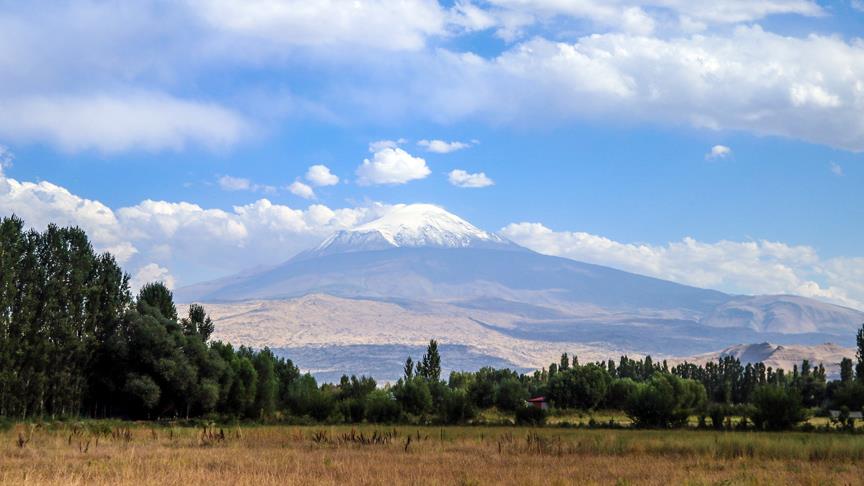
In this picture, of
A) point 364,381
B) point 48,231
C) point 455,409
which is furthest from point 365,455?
point 364,381

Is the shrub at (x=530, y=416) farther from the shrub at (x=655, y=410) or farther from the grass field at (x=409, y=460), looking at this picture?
the grass field at (x=409, y=460)

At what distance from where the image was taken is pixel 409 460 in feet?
103

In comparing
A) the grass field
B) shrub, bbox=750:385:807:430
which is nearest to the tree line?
shrub, bbox=750:385:807:430

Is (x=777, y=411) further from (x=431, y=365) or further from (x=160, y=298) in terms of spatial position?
(x=431, y=365)

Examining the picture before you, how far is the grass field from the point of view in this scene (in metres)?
Result: 25.2

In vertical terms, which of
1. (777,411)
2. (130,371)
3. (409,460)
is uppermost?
(130,371)

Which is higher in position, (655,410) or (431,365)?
(431,365)

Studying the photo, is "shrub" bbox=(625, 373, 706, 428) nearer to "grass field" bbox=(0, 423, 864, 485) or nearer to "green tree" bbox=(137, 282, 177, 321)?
"grass field" bbox=(0, 423, 864, 485)

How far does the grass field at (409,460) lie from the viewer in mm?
25234

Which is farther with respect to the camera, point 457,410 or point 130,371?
point 457,410

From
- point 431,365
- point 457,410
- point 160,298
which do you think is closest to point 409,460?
point 457,410

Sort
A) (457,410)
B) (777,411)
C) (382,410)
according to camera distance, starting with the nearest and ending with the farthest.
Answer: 1. (777,411)
2. (457,410)
3. (382,410)

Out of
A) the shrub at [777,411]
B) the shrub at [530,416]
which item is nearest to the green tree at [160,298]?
the shrub at [530,416]

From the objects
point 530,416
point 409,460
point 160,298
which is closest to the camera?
point 409,460
